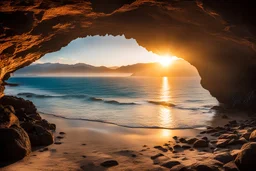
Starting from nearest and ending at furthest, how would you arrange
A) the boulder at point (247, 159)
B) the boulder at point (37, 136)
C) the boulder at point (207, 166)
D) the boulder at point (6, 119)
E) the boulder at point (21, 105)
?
1. the boulder at point (247, 159)
2. the boulder at point (207, 166)
3. the boulder at point (6, 119)
4. the boulder at point (37, 136)
5. the boulder at point (21, 105)

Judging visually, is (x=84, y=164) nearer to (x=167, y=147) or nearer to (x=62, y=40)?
(x=167, y=147)

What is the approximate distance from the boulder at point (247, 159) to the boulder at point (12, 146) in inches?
292

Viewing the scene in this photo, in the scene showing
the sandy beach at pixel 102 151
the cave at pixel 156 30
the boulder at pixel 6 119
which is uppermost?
the cave at pixel 156 30

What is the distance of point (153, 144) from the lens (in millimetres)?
10555

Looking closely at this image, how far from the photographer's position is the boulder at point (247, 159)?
6.50 metres

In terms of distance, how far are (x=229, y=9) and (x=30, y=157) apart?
9.52 metres

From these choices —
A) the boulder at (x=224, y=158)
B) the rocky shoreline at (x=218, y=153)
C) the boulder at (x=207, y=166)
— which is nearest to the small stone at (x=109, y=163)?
the rocky shoreline at (x=218, y=153)

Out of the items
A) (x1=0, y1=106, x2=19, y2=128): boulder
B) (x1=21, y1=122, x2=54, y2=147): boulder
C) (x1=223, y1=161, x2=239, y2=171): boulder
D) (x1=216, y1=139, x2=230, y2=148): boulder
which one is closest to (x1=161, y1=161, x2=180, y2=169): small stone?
(x1=223, y1=161, x2=239, y2=171): boulder

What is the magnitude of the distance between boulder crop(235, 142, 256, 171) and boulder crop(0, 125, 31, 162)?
7429mm

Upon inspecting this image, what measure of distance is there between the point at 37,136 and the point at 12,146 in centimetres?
221

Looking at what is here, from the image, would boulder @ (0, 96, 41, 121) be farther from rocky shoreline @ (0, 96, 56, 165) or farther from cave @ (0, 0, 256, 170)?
rocky shoreline @ (0, 96, 56, 165)

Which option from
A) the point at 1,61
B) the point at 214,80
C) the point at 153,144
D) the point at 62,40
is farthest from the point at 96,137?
the point at 214,80

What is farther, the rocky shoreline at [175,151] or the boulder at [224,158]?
the boulder at [224,158]

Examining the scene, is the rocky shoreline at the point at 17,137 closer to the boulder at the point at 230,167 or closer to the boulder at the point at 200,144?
the boulder at the point at 200,144
